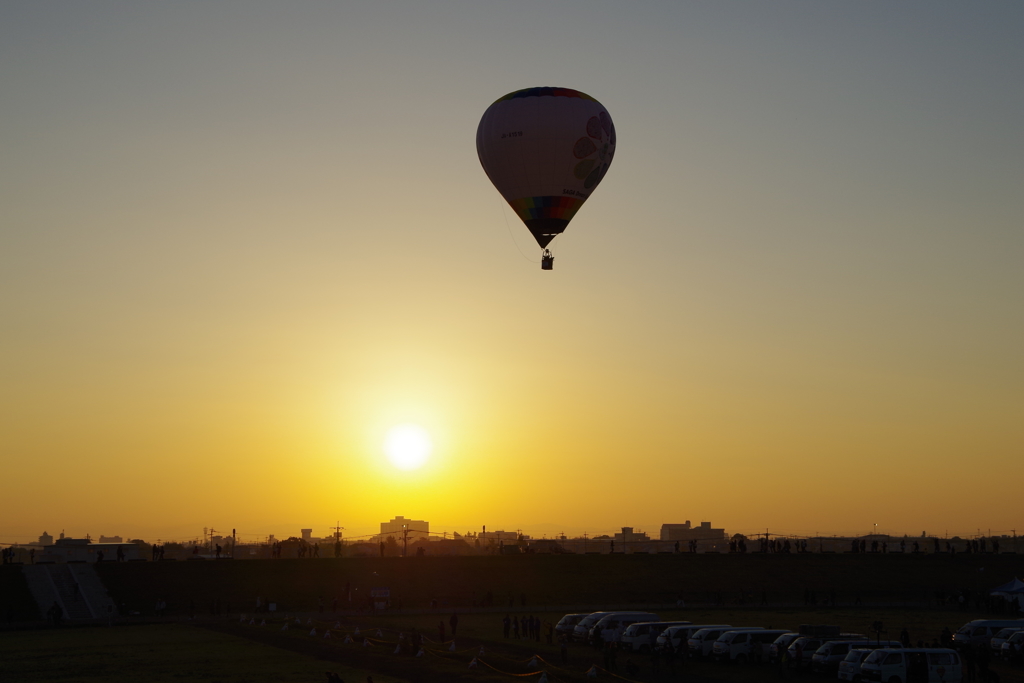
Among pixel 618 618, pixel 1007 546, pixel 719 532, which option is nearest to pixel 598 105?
pixel 618 618

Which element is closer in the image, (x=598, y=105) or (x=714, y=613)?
(x=598, y=105)

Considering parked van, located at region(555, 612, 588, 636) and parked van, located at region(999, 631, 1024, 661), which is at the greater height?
parked van, located at region(555, 612, 588, 636)

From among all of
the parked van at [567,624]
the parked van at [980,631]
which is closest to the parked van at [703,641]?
the parked van at [567,624]

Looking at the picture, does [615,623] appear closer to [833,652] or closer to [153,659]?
[833,652]

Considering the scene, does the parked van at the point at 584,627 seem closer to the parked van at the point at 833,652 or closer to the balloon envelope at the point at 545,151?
the parked van at the point at 833,652

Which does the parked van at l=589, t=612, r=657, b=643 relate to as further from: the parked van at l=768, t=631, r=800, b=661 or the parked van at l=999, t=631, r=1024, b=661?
the parked van at l=999, t=631, r=1024, b=661

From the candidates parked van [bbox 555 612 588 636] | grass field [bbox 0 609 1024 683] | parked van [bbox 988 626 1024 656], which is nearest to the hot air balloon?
parked van [bbox 555 612 588 636]

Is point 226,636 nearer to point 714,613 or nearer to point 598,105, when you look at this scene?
point 714,613
